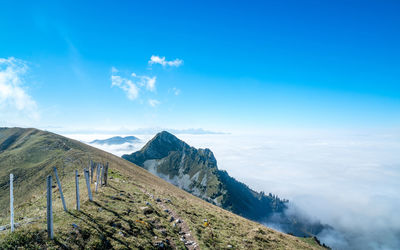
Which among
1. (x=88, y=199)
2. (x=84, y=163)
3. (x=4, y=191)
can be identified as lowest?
(x=4, y=191)

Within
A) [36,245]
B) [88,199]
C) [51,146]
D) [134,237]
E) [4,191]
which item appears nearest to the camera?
[36,245]

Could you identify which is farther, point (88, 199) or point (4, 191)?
point (4, 191)

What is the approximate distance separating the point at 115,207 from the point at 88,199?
2643 mm

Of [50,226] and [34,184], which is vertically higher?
[50,226]

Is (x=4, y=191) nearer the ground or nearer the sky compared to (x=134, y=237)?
nearer the ground

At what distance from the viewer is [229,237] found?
19844 mm

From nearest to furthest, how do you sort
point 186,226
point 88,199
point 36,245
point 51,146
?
point 36,245
point 88,199
point 186,226
point 51,146

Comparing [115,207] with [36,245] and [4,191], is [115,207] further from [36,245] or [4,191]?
[4,191]

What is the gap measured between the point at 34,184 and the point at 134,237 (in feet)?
164

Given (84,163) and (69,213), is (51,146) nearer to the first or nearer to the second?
(84,163)

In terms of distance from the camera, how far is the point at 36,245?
959cm

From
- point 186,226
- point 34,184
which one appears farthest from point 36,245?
point 34,184

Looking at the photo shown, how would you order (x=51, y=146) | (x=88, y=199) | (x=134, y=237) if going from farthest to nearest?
(x=51, y=146) → (x=88, y=199) → (x=134, y=237)

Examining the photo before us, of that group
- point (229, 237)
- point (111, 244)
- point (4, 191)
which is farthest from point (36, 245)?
point (4, 191)
